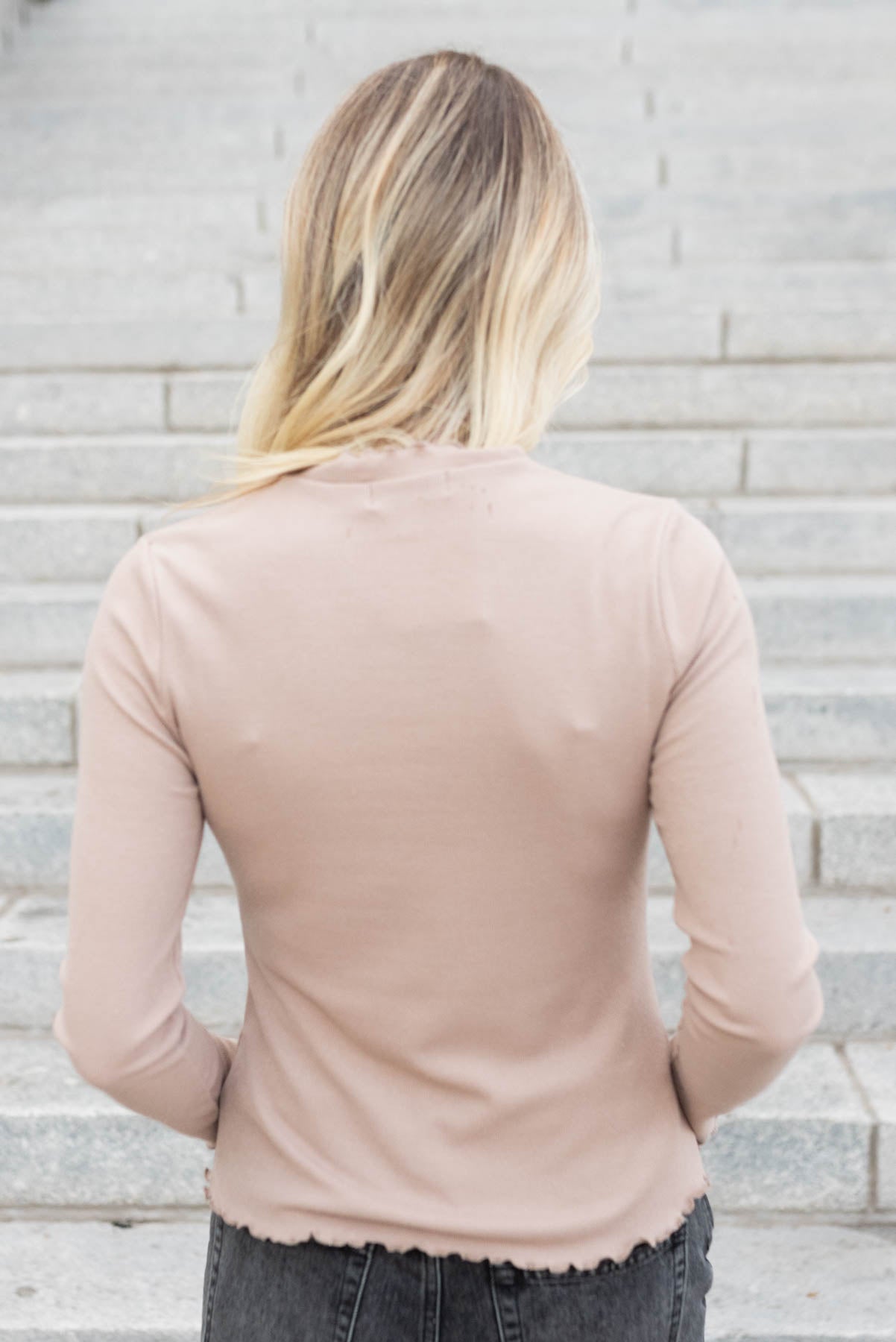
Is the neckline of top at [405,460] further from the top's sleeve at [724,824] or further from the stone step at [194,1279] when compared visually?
the stone step at [194,1279]

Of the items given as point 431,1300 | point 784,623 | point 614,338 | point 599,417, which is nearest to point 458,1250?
point 431,1300

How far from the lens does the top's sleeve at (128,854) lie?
3.03 ft

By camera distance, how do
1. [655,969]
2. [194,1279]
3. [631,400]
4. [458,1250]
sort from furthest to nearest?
[631,400] < [655,969] < [194,1279] < [458,1250]

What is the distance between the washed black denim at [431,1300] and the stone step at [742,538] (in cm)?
278

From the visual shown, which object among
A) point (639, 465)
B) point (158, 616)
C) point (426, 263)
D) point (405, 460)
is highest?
point (426, 263)

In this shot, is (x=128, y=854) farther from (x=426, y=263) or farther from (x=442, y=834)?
(x=426, y=263)

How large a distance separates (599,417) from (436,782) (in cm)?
331

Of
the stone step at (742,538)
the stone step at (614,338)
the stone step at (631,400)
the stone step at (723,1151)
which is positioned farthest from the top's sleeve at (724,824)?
the stone step at (614,338)

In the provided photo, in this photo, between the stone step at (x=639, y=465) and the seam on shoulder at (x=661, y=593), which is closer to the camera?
the seam on shoulder at (x=661, y=593)

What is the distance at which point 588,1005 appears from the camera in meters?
1.01

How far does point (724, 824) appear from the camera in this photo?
0.92m

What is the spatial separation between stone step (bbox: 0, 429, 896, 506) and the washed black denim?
295 centimetres

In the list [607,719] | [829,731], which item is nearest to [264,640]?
[607,719]

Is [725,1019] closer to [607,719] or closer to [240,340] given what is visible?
[607,719]
